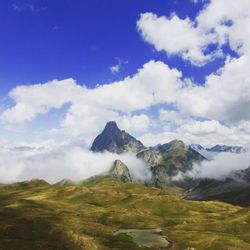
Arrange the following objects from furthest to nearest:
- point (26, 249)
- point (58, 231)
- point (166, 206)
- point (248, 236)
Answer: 1. point (166, 206)
2. point (248, 236)
3. point (58, 231)
4. point (26, 249)

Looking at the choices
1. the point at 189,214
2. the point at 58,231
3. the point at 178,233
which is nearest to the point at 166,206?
the point at 189,214

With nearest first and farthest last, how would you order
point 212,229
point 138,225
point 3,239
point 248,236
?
point 3,239
point 248,236
point 212,229
point 138,225

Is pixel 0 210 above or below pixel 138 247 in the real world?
above

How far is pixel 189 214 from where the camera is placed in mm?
180375

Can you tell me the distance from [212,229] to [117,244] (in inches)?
1754

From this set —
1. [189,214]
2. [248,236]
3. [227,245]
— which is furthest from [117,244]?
[189,214]

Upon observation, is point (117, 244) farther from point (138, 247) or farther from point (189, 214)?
point (189, 214)

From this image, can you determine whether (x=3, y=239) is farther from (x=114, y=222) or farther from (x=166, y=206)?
(x=166, y=206)

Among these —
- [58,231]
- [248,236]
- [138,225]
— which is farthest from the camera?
[138,225]

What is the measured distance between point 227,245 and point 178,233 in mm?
22526

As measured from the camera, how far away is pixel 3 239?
306 ft

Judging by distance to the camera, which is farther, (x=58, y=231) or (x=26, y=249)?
(x=58, y=231)

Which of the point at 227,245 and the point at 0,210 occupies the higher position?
the point at 0,210

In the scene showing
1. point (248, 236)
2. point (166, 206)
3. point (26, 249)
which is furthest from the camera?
point (166, 206)
